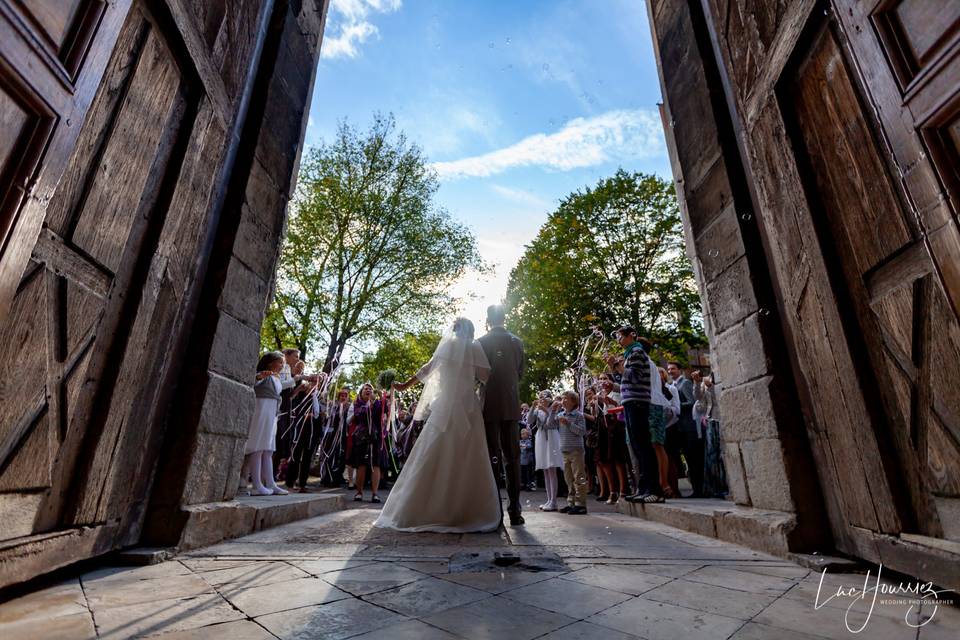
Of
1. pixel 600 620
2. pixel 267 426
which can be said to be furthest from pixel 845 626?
pixel 267 426

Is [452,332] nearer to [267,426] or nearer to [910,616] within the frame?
[267,426]

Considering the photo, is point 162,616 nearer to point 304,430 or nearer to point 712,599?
point 712,599

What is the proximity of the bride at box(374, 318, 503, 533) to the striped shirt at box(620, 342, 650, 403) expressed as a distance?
183 cm

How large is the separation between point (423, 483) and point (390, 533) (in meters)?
0.54

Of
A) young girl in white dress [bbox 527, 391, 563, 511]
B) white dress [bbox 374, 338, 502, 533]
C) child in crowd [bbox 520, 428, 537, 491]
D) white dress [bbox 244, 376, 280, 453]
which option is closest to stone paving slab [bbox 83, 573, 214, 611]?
white dress [bbox 374, 338, 502, 533]

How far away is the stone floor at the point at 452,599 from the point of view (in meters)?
1.67

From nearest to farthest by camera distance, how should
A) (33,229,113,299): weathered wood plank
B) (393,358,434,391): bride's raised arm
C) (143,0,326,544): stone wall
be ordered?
(33,229,113,299): weathered wood plank, (143,0,326,544): stone wall, (393,358,434,391): bride's raised arm

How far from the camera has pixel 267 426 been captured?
18.2 ft

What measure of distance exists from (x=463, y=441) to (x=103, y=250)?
10.1 feet

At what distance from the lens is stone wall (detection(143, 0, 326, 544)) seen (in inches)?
124

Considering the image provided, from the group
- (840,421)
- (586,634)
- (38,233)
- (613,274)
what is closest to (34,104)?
(38,233)

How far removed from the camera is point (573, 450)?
6.26 meters

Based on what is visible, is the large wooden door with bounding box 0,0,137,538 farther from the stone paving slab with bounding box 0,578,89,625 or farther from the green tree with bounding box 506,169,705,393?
the green tree with bounding box 506,169,705,393

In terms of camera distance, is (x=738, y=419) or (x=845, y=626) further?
(x=738, y=419)
